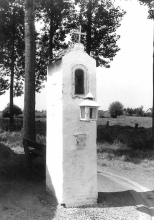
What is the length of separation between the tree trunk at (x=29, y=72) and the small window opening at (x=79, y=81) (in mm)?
3904

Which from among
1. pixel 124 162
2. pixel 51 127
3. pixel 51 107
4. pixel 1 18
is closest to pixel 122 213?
pixel 51 127

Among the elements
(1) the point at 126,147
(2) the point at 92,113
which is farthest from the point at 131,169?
(2) the point at 92,113

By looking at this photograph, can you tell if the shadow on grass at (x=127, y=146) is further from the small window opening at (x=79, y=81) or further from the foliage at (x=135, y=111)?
the foliage at (x=135, y=111)

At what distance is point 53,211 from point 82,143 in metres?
1.67

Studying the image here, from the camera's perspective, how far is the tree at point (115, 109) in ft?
99.0

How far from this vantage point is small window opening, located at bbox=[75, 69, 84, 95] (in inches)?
235

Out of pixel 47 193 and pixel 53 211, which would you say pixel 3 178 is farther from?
pixel 53 211

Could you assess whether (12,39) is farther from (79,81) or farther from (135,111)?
(135,111)

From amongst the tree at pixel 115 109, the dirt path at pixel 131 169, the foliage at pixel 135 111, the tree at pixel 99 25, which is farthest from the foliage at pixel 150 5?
the foliage at pixel 135 111

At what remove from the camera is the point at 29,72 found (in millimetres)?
9461

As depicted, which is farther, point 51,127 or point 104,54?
point 104,54

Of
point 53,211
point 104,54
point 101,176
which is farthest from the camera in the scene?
point 104,54

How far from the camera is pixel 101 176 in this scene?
869cm

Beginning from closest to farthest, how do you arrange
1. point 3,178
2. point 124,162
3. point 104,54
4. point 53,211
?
point 53,211
point 3,178
point 124,162
point 104,54
